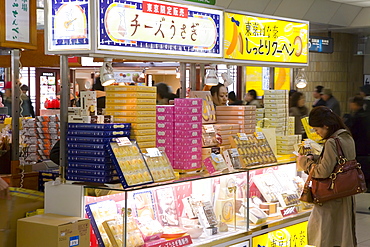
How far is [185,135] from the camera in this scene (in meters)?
4.22

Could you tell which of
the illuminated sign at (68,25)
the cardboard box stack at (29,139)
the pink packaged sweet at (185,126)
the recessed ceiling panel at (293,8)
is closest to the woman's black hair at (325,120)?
the pink packaged sweet at (185,126)

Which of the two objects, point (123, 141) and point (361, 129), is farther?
point (361, 129)

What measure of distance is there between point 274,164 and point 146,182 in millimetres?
1698

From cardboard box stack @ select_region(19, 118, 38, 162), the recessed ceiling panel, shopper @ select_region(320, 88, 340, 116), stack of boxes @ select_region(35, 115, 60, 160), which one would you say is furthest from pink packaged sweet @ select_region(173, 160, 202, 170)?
shopper @ select_region(320, 88, 340, 116)

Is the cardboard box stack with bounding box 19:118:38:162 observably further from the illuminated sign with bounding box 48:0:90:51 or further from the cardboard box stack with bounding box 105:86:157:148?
the illuminated sign with bounding box 48:0:90:51

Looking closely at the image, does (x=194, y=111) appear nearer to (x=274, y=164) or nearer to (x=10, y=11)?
(x=274, y=164)

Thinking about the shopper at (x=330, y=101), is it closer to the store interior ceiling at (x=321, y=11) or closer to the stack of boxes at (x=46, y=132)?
the store interior ceiling at (x=321, y=11)

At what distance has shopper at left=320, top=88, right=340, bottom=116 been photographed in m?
10.3

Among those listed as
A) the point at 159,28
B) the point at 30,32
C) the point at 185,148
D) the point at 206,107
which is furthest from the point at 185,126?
the point at 30,32

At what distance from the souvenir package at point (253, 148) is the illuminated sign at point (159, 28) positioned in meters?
0.78

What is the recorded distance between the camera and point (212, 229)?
4.29m

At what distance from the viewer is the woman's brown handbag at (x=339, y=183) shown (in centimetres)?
435

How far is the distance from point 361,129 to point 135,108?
20.6 ft

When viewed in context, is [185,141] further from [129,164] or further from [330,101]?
[330,101]
